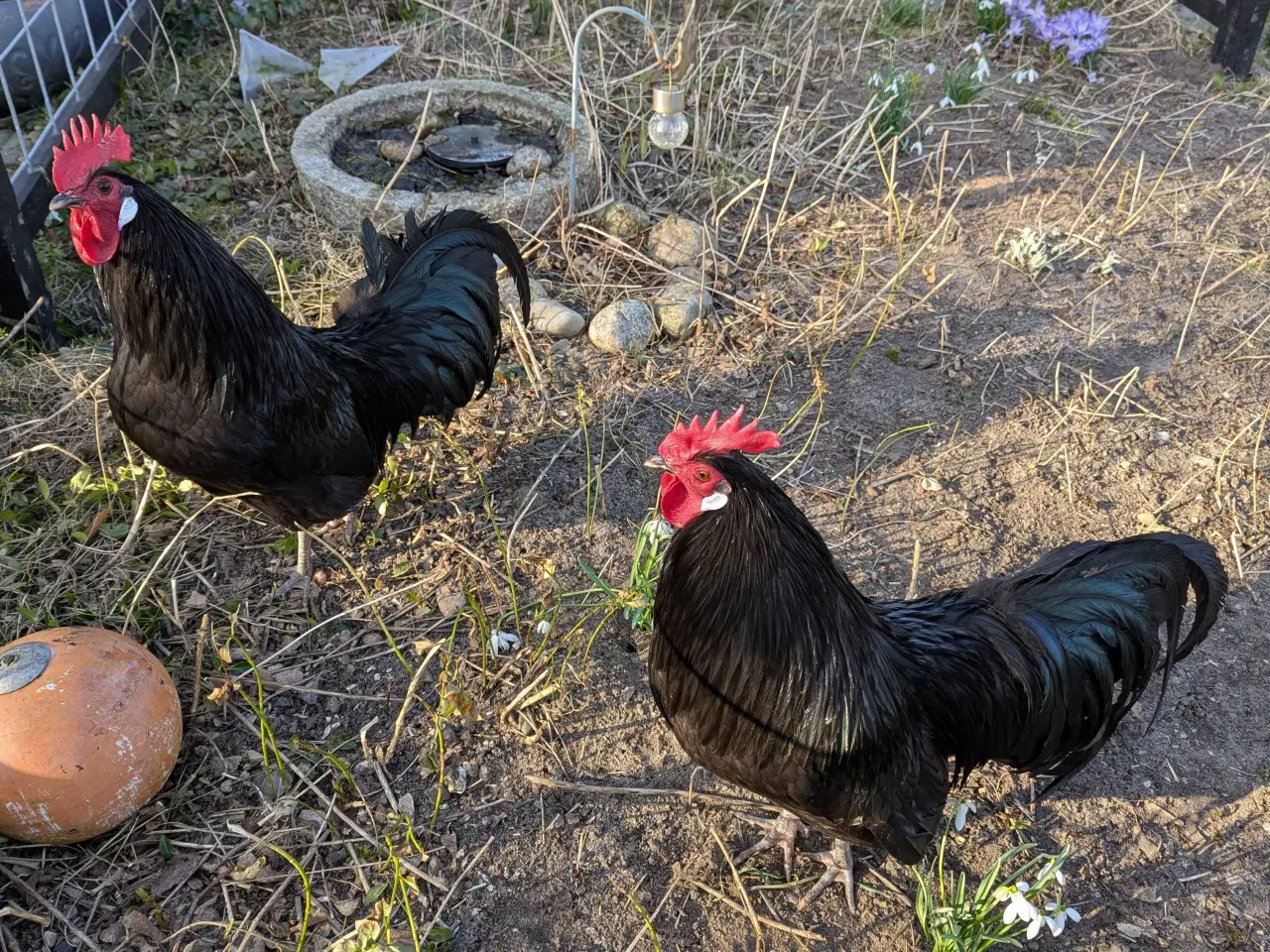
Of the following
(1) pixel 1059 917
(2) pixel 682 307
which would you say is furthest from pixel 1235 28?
(1) pixel 1059 917

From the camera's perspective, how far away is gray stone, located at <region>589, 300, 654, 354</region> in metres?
4.84

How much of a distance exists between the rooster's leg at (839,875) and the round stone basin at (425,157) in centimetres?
371

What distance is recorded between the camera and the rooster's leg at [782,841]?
3.07 m

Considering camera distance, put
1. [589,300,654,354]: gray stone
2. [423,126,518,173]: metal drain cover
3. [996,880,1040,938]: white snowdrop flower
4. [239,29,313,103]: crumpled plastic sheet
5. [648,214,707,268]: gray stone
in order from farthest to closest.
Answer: [239,29,313,103]: crumpled plastic sheet < [423,126,518,173]: metal drain cover < [648,214,707,268]: gray stone < [589,300,654,354]: gray stone < [996,880,1040,938]: white snowdrop flower

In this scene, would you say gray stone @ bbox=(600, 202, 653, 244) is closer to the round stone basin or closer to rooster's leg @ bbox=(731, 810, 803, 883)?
the round stone basin

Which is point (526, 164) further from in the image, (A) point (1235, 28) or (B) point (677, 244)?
(A) point (1235, 28)

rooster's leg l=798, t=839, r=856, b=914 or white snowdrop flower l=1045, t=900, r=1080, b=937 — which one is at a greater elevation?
white snowdrop flower l=1045, t=900, r=1080, b=937

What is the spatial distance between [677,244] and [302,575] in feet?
9.59

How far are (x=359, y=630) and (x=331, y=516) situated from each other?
480 mm

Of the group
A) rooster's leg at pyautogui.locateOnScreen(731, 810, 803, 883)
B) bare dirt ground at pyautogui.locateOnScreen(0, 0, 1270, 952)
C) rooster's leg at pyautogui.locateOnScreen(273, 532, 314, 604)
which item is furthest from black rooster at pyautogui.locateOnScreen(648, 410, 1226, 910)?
rooster's leg at pyautogui.locateOnScreen(273, 532, 314, 604)

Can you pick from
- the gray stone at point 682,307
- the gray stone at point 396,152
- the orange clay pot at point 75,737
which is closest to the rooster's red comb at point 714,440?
the orange clay pot at point 75,737

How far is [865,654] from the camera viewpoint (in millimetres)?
2512

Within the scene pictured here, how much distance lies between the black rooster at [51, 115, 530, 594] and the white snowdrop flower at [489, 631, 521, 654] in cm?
81

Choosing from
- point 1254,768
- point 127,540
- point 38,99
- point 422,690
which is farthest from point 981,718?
point 38,99
